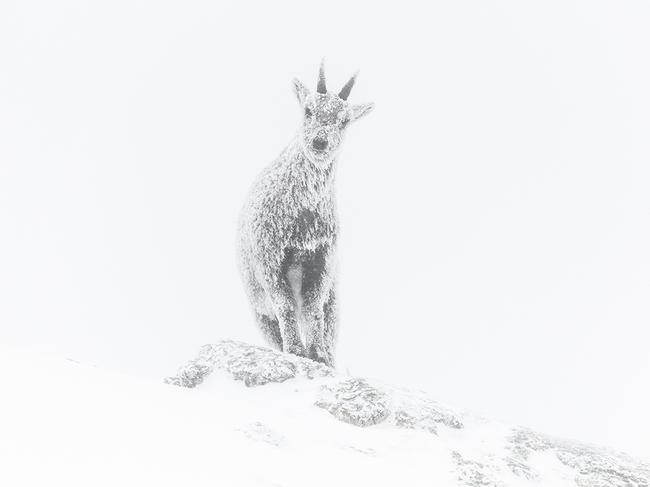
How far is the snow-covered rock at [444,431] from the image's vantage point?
636 centimetres

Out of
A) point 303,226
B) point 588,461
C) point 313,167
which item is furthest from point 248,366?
point 588,461

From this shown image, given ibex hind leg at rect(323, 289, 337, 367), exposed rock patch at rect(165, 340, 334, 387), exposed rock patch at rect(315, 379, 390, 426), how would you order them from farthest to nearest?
ibex hind leg at rect(323, 289, 337, 367)
exposed rock patch at rect(165, 340, 334, 387)
exposed rock patch at rect(315, 379, 390, 426)

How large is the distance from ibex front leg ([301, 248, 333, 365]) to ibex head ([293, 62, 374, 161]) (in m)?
1.13

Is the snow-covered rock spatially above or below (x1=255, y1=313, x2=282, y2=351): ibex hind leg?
below

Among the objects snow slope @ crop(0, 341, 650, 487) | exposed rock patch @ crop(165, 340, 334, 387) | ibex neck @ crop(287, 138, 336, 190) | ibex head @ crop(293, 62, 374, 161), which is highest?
ibex head @ crop(293, 62, 374, 161)

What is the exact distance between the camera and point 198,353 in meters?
7.99

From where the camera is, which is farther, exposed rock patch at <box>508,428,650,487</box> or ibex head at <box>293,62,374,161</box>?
ibex head at <box>293,62,374,161</box>

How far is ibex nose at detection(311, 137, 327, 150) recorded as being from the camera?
8906mm

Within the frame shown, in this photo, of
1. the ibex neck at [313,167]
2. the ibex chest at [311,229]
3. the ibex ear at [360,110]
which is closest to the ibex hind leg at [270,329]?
the ibex chest at [311,229]

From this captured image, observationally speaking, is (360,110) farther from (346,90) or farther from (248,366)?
(248,366)

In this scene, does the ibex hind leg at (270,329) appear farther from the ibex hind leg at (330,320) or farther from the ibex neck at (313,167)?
the ibex neck at (313,167)

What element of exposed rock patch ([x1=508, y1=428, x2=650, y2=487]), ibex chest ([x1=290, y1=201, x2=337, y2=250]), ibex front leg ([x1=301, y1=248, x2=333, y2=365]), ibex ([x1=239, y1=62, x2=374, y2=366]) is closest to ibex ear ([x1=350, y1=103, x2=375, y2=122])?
ibex ([x1=239, y1=62, x2=374, y2=366])

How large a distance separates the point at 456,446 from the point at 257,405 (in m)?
1.67

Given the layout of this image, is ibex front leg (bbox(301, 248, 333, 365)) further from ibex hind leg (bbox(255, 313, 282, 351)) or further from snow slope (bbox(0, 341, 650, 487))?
snow slope (bbox(0, 341, 650, 487))
